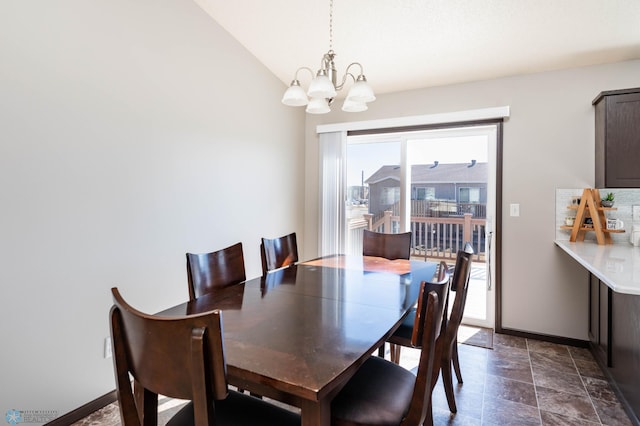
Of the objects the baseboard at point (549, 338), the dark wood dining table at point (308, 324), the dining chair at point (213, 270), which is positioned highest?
the dining chair at point (213, 270)

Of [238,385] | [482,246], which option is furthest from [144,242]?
[482,246]

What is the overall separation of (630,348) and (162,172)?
10.2 ft

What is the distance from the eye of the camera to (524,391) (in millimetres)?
2209

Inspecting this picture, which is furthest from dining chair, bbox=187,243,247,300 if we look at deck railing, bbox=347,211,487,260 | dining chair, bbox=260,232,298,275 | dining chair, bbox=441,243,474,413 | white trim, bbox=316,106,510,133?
white trim, bbox=316,106,510,133

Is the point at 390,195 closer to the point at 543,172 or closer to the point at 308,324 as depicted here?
the point at 543,172

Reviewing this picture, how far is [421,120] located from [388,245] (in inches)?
54.2

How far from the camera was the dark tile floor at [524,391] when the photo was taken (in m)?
1.93

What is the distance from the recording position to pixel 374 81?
338cm

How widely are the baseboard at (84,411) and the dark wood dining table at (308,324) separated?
1.12 metres

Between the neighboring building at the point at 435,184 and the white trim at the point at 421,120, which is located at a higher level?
the white trim at the point at 421,120

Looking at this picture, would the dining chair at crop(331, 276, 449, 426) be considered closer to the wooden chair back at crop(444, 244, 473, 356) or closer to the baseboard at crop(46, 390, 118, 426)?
the wooden chair back at crop(444, 244, 473, 356)

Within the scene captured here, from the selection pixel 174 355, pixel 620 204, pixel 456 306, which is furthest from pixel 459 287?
pixel 620 204

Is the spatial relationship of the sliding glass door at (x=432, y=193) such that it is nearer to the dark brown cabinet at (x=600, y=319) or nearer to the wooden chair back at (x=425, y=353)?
the dark brown cabinet at (x=600, y=319)

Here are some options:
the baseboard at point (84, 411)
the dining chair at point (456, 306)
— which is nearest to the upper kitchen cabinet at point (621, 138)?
the dining chair at point (456, 306)
